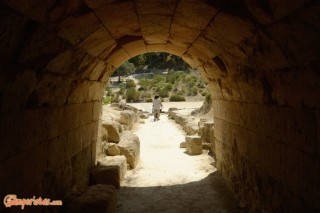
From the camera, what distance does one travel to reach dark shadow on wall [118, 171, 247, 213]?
4982mm

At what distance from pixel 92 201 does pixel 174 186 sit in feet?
8.74

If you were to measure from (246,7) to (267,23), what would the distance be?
243 millimetres

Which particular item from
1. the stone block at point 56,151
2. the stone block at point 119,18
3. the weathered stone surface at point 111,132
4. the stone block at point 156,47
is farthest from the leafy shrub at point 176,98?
the stone block at point 56,151

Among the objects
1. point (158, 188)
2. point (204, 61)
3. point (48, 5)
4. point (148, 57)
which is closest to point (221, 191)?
point (158, 188)

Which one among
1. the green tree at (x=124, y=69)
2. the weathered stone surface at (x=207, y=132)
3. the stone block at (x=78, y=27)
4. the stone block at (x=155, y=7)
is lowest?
the weathered stone surface at (x=207, y=132)

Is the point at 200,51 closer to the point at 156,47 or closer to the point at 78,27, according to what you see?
the point at 156,47

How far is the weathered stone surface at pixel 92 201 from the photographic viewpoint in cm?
372

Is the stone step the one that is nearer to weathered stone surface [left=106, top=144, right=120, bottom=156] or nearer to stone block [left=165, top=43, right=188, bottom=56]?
weathered stone surface [left=106, top=144, right=120, bottom=156]

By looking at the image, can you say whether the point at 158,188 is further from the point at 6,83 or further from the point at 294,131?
the point at 6,83

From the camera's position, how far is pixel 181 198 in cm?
548

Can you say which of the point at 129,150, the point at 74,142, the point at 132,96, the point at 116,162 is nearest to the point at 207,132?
the point at 129,150

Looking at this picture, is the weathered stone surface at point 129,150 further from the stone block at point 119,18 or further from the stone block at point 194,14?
the stone block at point 194,14

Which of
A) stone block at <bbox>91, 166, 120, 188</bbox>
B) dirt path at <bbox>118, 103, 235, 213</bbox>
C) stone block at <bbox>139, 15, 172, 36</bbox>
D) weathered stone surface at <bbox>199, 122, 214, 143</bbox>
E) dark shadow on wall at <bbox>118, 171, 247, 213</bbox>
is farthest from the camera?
weathered stone surface at <bbox>199, 122, 214, 143</bbox>

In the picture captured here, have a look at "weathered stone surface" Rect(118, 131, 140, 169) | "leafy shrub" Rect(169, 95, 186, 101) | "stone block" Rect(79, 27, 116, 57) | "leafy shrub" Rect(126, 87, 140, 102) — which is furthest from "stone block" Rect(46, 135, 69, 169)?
"leafy shrub" Rect(126, 87, 140, 102)
